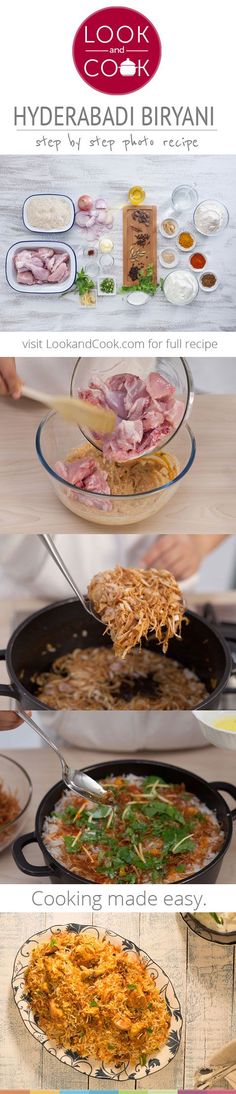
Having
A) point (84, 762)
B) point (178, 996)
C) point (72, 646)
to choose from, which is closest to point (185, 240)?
point (72, 646)

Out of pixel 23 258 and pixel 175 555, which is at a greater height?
pixel 23 258

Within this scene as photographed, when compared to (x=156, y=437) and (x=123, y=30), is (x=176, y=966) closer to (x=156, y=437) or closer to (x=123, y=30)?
(x=156, y=437)

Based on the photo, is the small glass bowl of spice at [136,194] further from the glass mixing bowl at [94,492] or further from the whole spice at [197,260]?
the glass mixing bowl at [94,492]

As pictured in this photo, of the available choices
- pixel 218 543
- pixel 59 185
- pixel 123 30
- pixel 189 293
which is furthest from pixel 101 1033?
pixel 123 30

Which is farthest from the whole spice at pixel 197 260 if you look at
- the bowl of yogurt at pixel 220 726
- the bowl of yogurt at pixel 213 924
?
the bowl of yogurt at pixel 213 924

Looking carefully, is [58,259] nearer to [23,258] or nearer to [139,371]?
[23,258]

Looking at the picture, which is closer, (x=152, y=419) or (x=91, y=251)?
(x=91, y=251)
